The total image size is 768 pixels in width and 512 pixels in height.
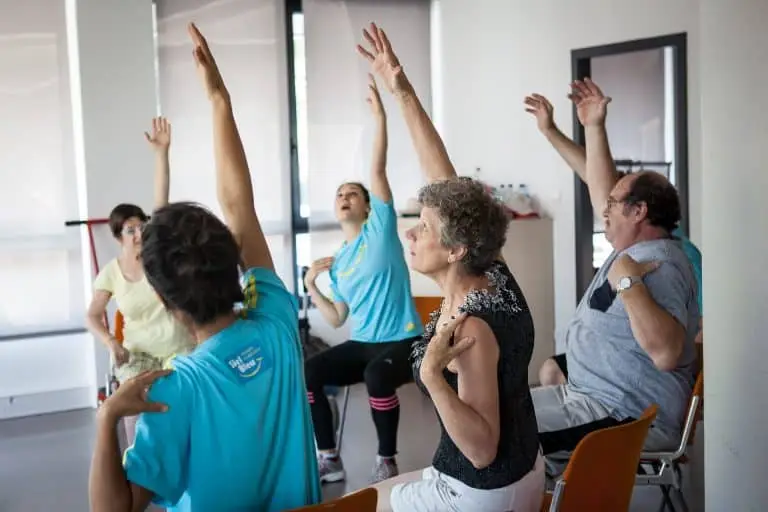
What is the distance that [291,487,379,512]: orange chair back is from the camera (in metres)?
1.51

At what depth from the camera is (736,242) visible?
2.08 meters

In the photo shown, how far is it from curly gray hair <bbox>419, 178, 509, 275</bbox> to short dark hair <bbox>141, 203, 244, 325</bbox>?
0.58 meters

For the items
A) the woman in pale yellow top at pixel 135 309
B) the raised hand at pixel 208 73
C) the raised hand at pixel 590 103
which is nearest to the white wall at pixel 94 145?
the woman in pale yellow top at pixel 135 309

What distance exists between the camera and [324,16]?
6273 mm

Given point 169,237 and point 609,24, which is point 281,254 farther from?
point 169,237

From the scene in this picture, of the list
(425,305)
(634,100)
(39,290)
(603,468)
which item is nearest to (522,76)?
(634,100)

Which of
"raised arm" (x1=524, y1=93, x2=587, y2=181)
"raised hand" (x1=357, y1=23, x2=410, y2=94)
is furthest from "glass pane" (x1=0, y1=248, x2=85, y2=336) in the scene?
"raised hand" (x1=357, y1=23, x2=410, y2=94)

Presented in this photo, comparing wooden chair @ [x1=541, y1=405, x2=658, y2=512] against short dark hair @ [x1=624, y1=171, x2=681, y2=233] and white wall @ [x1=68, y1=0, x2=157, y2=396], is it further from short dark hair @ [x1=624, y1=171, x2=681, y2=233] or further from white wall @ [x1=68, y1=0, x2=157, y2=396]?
white wall @ [x1=68, y1=0, x2=157, y2=396]

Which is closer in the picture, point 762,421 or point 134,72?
point 762,421

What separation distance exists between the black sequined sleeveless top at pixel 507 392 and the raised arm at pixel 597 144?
1343 millimetres

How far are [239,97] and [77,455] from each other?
2.77 m

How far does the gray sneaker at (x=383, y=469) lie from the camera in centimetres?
385

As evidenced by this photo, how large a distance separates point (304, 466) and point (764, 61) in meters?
1.38

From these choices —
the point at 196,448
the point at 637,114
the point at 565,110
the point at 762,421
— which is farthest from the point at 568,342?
the point at 637,114
